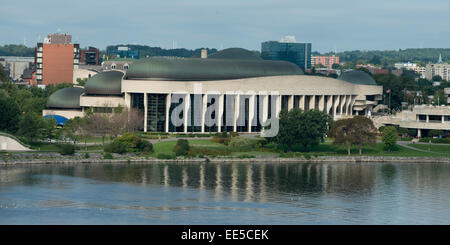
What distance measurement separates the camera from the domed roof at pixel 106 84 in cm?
13550

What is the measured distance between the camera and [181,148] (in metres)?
108

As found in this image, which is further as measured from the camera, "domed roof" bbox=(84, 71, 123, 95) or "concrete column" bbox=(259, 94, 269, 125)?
"domed roof" bbox=(84, 71, 123, 95)

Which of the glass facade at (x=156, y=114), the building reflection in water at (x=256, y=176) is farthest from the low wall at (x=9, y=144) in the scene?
the glass facade at (x=156, y=114)

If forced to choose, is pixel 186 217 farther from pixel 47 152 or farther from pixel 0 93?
pixel 0 93

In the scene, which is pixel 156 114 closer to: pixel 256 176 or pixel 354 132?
pixel 354 132

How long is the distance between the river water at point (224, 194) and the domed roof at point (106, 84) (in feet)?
117

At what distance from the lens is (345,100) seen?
149 metres

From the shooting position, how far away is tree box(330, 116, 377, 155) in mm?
113688

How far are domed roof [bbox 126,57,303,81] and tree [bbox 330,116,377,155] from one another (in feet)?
83.2

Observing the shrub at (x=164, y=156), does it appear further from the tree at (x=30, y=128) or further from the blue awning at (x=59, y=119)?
the blue awning at (x=59, y=119)

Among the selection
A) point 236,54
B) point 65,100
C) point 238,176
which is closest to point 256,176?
point 238,176

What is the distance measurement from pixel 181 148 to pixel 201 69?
27828 mm

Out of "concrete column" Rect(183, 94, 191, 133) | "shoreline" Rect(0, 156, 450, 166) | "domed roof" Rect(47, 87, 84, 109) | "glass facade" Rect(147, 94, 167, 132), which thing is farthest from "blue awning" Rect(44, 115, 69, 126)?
"shoreline" Rect(0, 156, 450, 166)

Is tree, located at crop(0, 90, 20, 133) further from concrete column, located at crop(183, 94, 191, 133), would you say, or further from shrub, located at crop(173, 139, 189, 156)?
concrete column, located at crop(183, 94, 191, 133)
